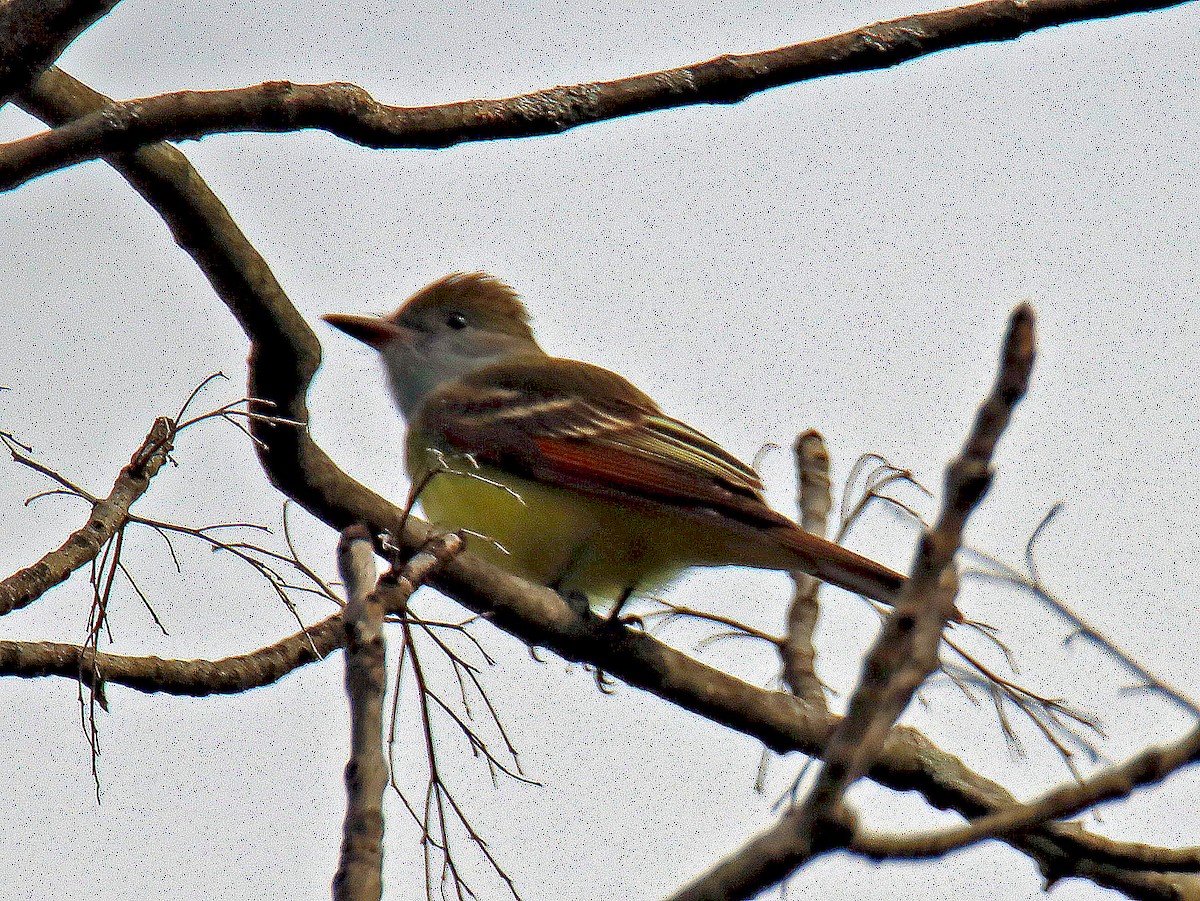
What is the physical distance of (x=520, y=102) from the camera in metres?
4.00

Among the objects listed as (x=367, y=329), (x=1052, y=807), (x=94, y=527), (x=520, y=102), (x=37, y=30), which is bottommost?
(x=1052, y=807)

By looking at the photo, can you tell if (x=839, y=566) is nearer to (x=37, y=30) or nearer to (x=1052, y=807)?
(x=37, y=30)

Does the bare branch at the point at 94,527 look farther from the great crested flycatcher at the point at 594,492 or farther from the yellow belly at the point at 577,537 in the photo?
the yellow belly at the point at 577,537

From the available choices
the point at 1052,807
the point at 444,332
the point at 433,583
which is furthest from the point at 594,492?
the point at 1052,807

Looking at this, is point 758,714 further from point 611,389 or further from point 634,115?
point 611,389

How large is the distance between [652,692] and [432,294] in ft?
13.6

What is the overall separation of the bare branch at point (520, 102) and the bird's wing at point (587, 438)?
2.07 meters

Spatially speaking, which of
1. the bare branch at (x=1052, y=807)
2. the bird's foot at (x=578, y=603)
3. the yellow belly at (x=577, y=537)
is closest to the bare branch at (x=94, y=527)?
the bird's foot at (x=578, y=603)

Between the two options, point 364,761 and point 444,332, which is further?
point 444,332

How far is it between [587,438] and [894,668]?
464cm

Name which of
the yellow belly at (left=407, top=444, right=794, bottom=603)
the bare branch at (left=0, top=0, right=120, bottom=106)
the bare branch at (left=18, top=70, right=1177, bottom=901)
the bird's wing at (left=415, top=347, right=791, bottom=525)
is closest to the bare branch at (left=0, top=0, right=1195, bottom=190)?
the bare branch at (left=0, top=0, right=120, bottom=106)

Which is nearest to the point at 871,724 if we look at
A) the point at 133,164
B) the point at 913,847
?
the point at 913,847

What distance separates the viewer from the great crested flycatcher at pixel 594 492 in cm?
571

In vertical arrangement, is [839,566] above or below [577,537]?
below
